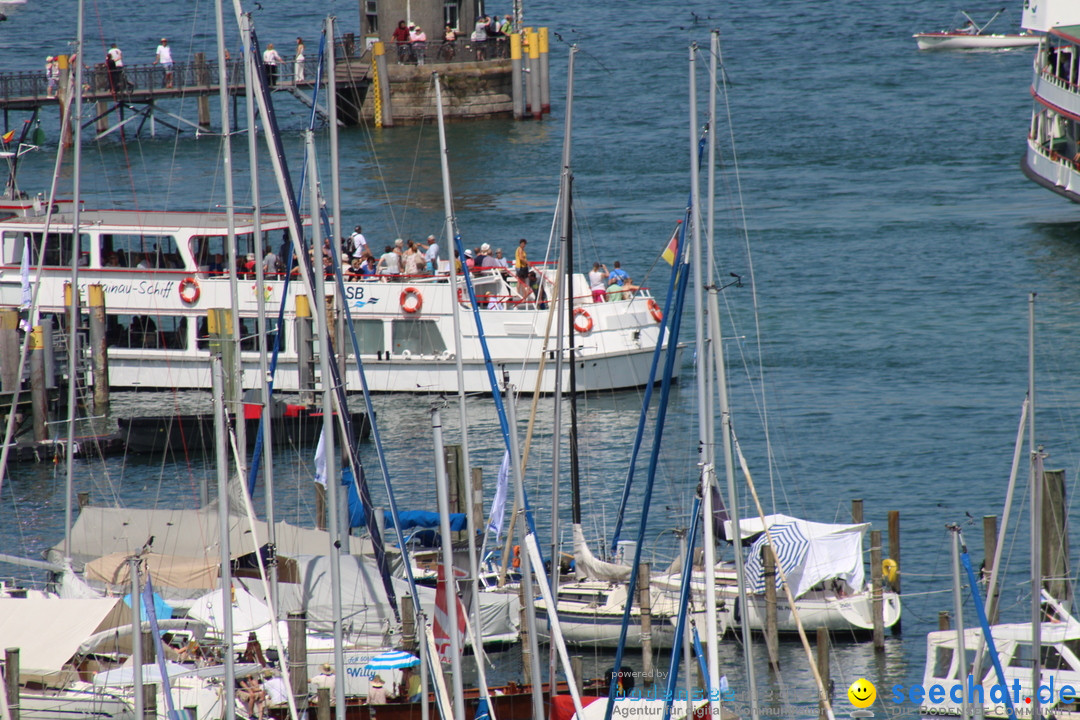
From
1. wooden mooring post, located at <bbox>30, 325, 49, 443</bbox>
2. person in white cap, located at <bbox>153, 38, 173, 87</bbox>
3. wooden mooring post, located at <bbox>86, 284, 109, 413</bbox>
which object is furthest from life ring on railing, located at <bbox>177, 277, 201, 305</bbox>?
person in white cap, located at <bbox>153, 38, 173, 87</bbox>

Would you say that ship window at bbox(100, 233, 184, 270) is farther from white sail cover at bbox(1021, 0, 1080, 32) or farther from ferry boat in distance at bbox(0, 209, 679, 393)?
white sail cover at bbox(1021, 0, 1080, 32)

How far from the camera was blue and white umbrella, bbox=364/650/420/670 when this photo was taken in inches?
936

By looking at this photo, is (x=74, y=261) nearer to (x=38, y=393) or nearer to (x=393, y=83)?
(x=38, y=393)

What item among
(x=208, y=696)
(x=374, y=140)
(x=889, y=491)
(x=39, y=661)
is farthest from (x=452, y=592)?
(x=374, y=140)

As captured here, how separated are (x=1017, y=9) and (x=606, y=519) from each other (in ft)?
267

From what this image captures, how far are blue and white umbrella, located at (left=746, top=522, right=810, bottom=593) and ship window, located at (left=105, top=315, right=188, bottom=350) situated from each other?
20719mm

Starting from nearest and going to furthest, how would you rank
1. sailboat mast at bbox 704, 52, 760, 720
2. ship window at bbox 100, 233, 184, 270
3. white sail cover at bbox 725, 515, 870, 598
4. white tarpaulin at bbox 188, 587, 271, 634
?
sailboat mast at bbox 704, 52, 760, 720
white tarpaulin at bbox 188, 587, 271, 634
white sail cover at bbox 725, 515, 870, 598
ship window at bbox 100, 233, 184, 270

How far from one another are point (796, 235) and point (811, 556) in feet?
103

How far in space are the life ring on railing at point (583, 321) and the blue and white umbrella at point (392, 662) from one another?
57.8ft

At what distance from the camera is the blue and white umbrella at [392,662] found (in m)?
23.8

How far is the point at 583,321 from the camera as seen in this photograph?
134 feet

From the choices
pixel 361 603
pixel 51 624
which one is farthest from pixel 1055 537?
pixel 51 624

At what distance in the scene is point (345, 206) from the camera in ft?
208

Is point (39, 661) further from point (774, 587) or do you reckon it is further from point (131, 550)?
point (774, 587)
